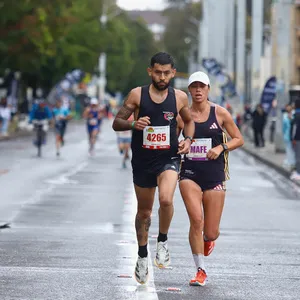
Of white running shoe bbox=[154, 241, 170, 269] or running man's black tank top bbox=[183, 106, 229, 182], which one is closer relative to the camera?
white running shoe bbox=[154, 241, 170, 269]

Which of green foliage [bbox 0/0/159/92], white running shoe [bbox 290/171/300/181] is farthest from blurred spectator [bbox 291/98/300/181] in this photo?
green foliage [bbox 0/0/159/92]

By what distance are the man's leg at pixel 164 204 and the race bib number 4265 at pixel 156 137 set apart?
23 centimetres

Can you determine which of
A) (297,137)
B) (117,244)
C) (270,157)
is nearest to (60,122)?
(270,157)

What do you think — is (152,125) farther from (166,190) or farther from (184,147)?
(166,190)

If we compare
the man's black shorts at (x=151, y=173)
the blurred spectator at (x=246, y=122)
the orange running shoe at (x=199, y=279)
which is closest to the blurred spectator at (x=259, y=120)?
the blurred spectator at (x=246, y=122)

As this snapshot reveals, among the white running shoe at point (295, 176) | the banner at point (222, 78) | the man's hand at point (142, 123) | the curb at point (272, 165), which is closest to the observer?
the man's hand at point (142, 123)

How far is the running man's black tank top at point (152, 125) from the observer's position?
9.55 metres

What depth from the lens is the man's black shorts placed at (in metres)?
9.65

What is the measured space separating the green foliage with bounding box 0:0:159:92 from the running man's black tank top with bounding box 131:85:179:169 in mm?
44653

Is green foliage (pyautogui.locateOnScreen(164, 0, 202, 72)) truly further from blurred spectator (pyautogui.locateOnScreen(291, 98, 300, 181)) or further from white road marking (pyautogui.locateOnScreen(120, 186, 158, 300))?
white road marking (pyautogui.locateOnScreen(120, 186, 158, 300))

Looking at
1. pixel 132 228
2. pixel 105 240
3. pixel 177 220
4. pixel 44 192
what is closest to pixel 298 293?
pixel 105 240

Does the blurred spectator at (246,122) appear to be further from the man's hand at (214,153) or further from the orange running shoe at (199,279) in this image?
the orange running shoe at (199,279)

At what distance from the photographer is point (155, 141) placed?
31.4ft

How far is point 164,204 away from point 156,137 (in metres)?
0.54
